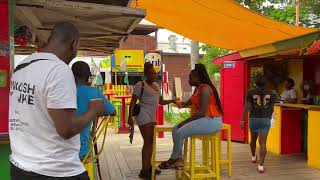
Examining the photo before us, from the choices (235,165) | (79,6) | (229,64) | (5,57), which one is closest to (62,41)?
(5,57)

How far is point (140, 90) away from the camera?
194 inches

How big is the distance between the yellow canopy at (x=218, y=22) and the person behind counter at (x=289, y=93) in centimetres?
159

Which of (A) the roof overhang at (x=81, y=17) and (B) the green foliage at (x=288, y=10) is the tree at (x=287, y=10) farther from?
(A) the roof overhang at (x=81, y=17)

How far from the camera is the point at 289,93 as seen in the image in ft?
27.6

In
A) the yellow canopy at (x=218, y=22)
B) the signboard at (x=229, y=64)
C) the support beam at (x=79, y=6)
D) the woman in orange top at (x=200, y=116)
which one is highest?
the yellow canopy at (x=218, y=22)

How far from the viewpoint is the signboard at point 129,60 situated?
12883 mm

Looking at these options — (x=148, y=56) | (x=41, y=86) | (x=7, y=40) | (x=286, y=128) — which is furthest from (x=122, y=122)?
(x=41, y=86)

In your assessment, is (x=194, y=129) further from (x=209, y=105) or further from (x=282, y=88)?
(x=282, y=88)

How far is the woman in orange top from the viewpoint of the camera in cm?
431

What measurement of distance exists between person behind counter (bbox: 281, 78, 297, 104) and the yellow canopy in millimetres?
1589

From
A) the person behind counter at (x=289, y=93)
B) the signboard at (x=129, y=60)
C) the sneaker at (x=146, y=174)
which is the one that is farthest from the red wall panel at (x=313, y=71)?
the signboard at (x=129, y=60)

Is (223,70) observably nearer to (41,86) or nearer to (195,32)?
(195,32)

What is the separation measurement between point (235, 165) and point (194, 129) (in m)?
2.29

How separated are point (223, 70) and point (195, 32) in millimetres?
2058
